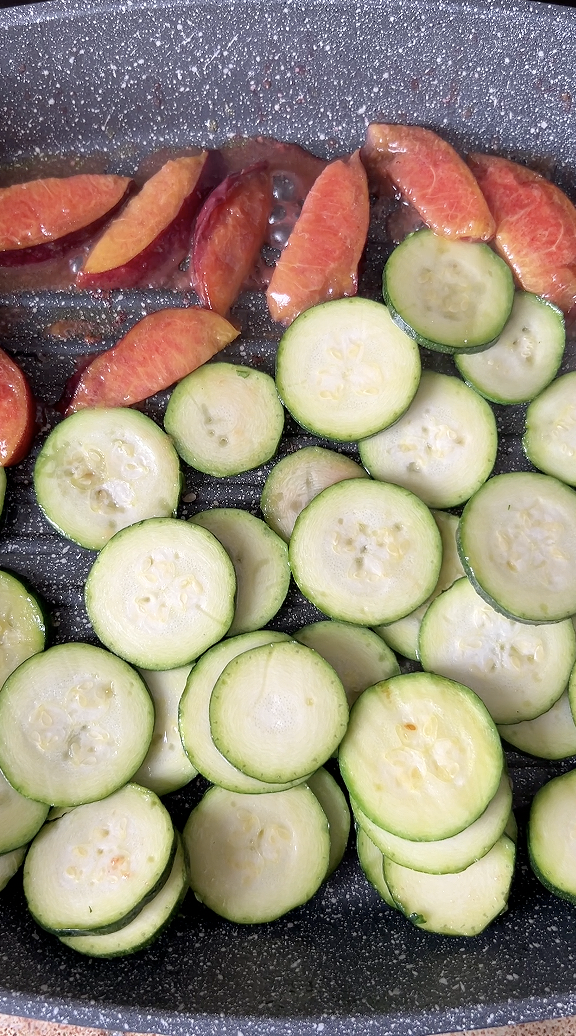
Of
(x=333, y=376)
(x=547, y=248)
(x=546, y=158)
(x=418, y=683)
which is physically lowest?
(x=418, y=683)

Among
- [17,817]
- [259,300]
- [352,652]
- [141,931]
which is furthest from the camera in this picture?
[259,300]

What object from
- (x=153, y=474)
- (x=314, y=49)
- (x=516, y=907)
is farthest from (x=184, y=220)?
(x=516, y=907)

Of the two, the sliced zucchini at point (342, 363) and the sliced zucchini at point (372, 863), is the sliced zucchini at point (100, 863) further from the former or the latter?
the sliced zucchini at point (342, 363)

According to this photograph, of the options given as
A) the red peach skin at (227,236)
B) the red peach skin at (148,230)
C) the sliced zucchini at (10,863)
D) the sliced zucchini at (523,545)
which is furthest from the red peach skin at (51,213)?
the sliced zucchini at (10,863)

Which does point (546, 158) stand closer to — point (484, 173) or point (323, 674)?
point (484, 173)

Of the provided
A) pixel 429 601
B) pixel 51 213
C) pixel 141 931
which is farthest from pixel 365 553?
pixel 51 213

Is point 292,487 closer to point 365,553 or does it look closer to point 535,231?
point 365,553
